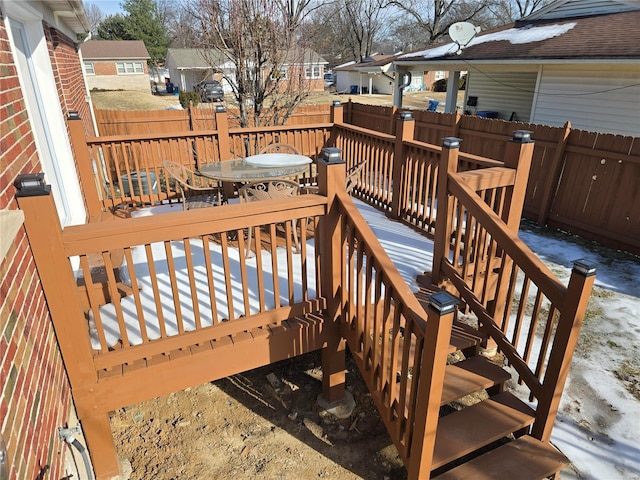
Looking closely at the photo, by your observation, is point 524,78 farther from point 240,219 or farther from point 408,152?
point 240,219

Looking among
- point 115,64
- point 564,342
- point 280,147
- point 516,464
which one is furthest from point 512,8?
point 516,464

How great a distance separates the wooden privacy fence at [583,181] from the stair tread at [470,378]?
4.04 meters

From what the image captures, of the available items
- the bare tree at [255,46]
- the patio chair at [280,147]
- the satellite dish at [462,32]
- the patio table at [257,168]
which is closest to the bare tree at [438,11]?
the satellite dish at [462,32]

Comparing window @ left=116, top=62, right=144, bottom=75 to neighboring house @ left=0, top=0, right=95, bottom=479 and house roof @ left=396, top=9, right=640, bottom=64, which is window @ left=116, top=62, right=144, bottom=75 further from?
neighboring house @ left=0, top=0, right=95, bottom=479

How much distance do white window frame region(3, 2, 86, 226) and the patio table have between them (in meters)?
1.35

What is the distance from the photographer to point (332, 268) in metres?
2.79

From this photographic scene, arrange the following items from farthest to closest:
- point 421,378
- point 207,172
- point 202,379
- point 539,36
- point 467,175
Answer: point 539,36 < point 207,172 < point 467,175 < point 202,379 < point 421,378

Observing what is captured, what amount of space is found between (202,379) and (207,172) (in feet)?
8.30

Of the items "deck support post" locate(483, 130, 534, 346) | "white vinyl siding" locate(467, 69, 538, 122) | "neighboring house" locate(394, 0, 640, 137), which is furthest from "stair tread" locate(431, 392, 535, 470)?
"white vinyl siding" locate(467, 69, 538, 122)

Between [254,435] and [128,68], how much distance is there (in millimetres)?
39868

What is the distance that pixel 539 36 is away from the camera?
1062 centimetres

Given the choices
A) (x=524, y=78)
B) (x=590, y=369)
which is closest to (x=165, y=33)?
(x=524, y=78)

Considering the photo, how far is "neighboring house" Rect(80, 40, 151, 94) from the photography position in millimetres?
34344

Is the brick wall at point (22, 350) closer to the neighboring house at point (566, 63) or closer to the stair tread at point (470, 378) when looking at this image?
the stair tread at point (470, 378)
